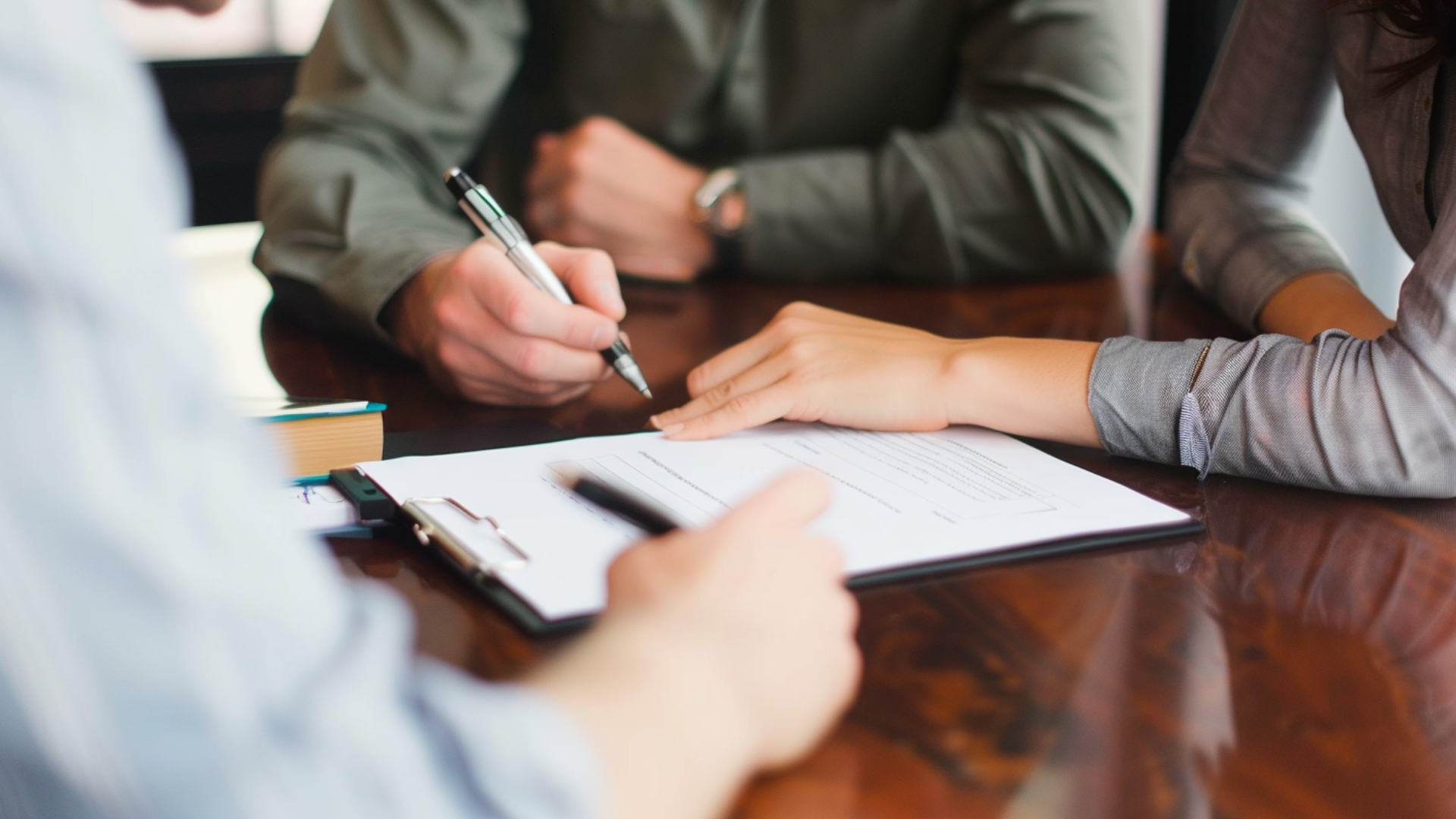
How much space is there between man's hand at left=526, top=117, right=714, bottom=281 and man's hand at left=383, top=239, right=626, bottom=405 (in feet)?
1.28

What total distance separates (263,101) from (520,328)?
61.8 inches

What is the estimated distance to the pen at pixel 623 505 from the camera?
1.76ft

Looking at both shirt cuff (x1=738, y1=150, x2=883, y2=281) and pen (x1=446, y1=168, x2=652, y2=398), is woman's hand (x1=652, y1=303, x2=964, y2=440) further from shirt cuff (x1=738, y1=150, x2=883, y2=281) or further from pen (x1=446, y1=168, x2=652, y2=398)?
shirt cuff (x1=738, y1=150, x2=883, y2=281)

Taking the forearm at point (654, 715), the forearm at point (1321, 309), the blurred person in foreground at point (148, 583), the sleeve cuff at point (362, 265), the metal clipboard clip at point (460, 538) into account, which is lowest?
the sleeve cuff at point (362, 265)

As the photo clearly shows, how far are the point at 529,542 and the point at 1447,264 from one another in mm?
502

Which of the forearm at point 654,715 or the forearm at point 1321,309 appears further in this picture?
the forearm at point 1321,309

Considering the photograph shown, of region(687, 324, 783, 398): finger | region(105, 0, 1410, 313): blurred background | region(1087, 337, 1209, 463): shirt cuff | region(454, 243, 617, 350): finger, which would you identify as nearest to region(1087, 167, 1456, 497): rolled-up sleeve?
region(1087, 337, 1209, 463): shirt cuff

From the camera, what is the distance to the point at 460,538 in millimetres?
551

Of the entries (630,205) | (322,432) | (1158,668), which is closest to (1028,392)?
(1158,668)

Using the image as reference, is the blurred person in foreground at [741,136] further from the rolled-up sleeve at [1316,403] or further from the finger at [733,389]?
the rolled-up sleeve at [1316,403]

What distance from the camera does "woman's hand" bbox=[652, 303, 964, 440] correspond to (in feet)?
2.41

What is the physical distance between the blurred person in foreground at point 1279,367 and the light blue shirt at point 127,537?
1.47 ft

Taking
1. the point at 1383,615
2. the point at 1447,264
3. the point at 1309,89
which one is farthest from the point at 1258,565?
the point at 1309,89

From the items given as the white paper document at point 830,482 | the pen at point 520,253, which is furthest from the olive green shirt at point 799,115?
the white paper document at point 830,482
